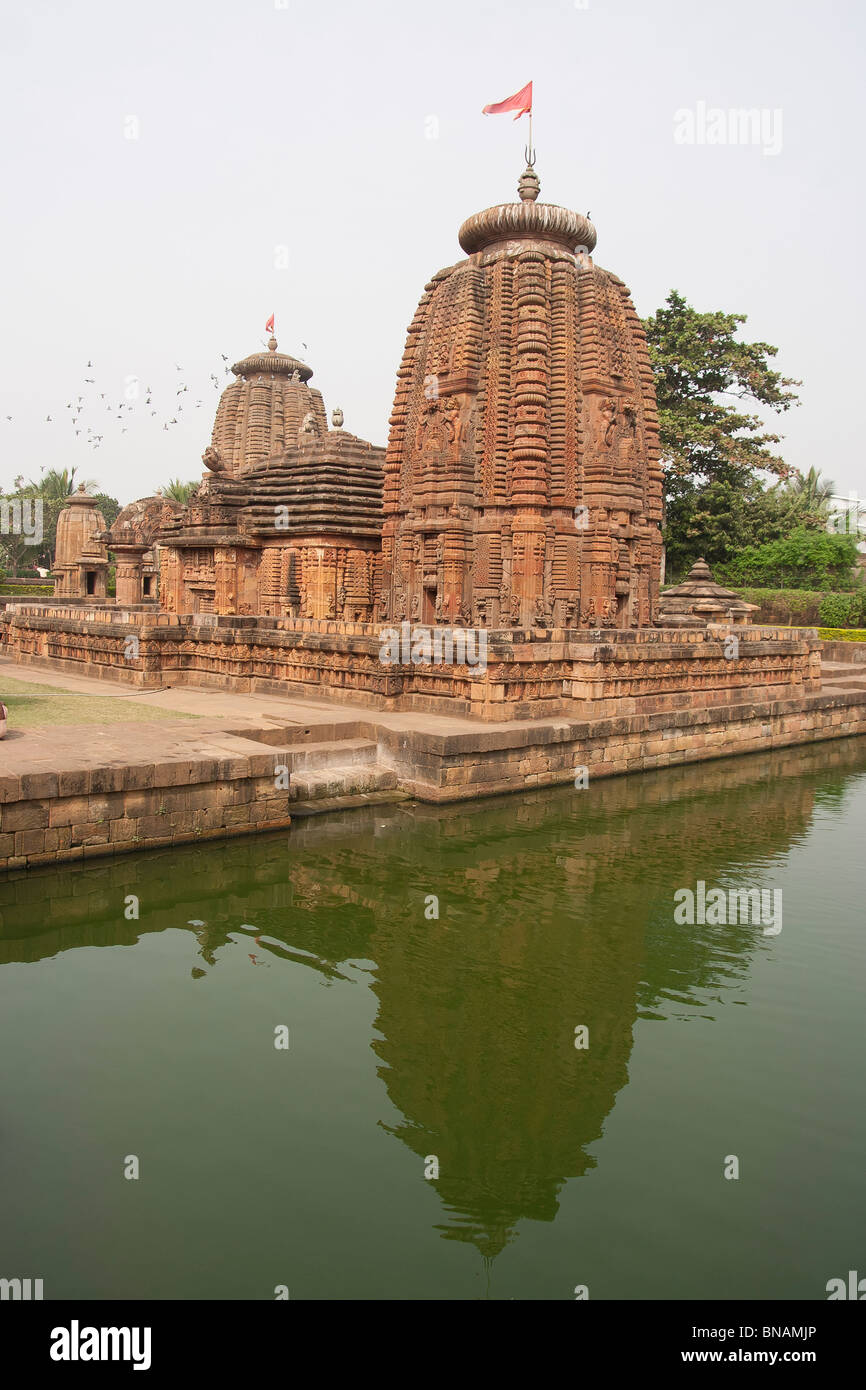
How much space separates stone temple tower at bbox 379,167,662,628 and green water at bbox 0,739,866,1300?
27.9 feet

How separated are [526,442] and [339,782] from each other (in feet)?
26.9

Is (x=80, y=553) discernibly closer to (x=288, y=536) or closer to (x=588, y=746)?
(x=288, y=536)

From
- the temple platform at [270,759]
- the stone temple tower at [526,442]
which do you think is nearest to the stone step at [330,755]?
the temple platform at [270,759]

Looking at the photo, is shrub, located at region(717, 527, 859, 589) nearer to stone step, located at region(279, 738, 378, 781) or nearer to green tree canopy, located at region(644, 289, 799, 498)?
green tree canopy, located at region(644, 289, 799, 498)

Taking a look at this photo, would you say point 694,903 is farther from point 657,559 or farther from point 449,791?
point 657,559

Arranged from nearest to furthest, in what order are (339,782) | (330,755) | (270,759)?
1. (270,759)
2. (339,782)
3. (330,755)

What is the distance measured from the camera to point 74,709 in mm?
11242

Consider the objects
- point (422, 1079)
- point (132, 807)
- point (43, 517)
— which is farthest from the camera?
point (43, 517)

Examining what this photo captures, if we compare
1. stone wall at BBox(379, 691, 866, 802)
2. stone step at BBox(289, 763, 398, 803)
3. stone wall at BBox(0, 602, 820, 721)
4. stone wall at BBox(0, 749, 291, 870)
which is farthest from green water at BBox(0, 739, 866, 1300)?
stone wall at BBox(0, 602, 820, 721)

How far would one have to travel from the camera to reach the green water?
3.66 m

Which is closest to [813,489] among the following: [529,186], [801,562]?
[801,562]

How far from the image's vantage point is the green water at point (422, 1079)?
3.66 metres
